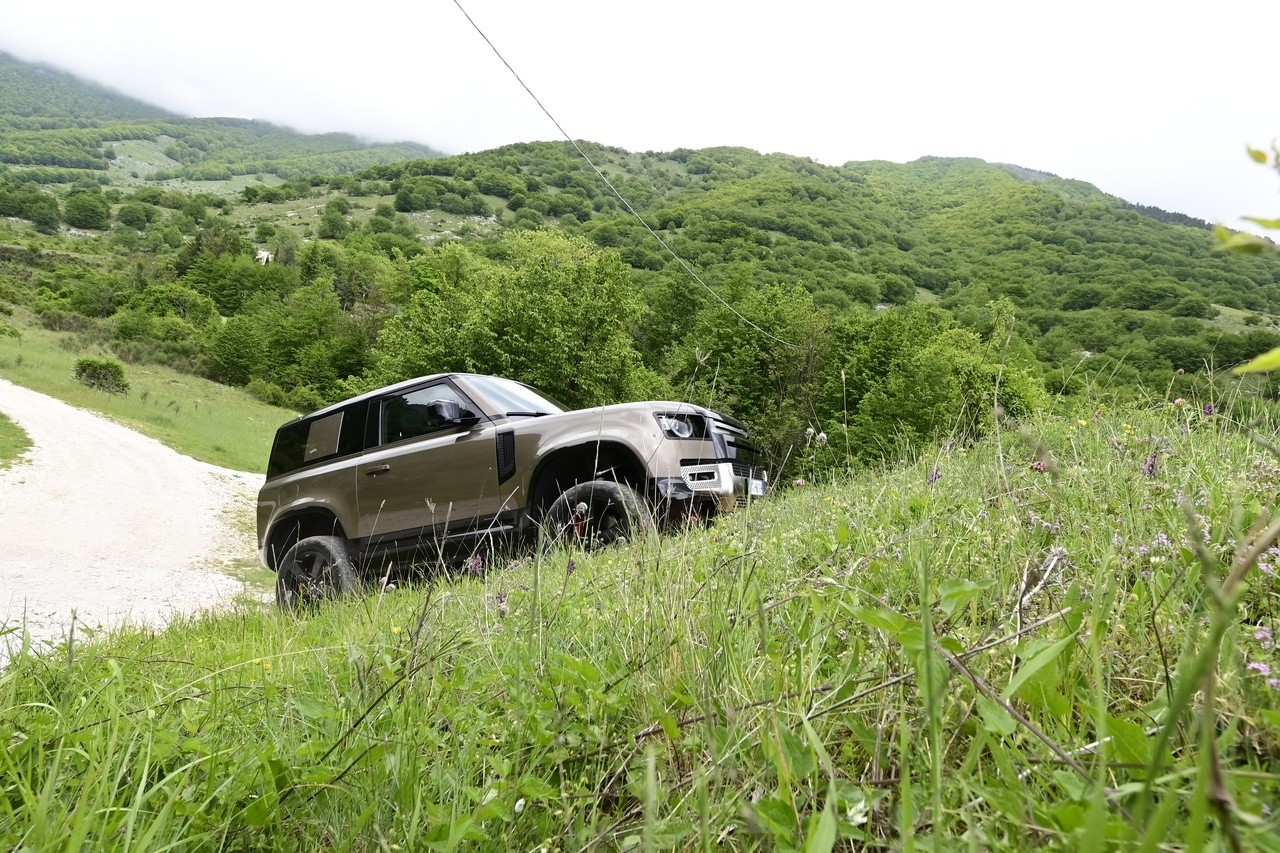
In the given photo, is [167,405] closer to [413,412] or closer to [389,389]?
[389,389]

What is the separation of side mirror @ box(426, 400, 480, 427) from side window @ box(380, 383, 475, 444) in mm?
72

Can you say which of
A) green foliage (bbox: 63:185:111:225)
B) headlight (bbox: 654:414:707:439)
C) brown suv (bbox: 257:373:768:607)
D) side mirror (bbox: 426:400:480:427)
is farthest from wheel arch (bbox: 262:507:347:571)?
green foliage (bbox: 63:185:111:225)

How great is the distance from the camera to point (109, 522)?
16.1m

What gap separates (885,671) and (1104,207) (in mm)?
140394

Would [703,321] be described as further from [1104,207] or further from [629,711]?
[1104,207]

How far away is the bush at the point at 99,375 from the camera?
28.7m

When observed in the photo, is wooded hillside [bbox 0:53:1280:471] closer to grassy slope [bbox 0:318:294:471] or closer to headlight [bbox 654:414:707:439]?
headlight [bbox 654:414:707:439]

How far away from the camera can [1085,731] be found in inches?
40.7

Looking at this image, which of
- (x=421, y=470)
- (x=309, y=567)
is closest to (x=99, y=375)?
(x=309, y=567)

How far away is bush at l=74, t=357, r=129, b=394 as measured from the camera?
28.7m

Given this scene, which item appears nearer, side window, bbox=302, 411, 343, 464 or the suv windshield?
the suv windshield

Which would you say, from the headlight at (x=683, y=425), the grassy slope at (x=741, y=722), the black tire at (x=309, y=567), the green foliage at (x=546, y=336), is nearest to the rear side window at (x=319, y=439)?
the black tire at (x=309, y=567)

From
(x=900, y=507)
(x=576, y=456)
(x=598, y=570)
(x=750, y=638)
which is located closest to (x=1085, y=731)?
(x=750, y=638)

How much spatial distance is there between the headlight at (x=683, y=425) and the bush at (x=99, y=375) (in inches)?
1276
